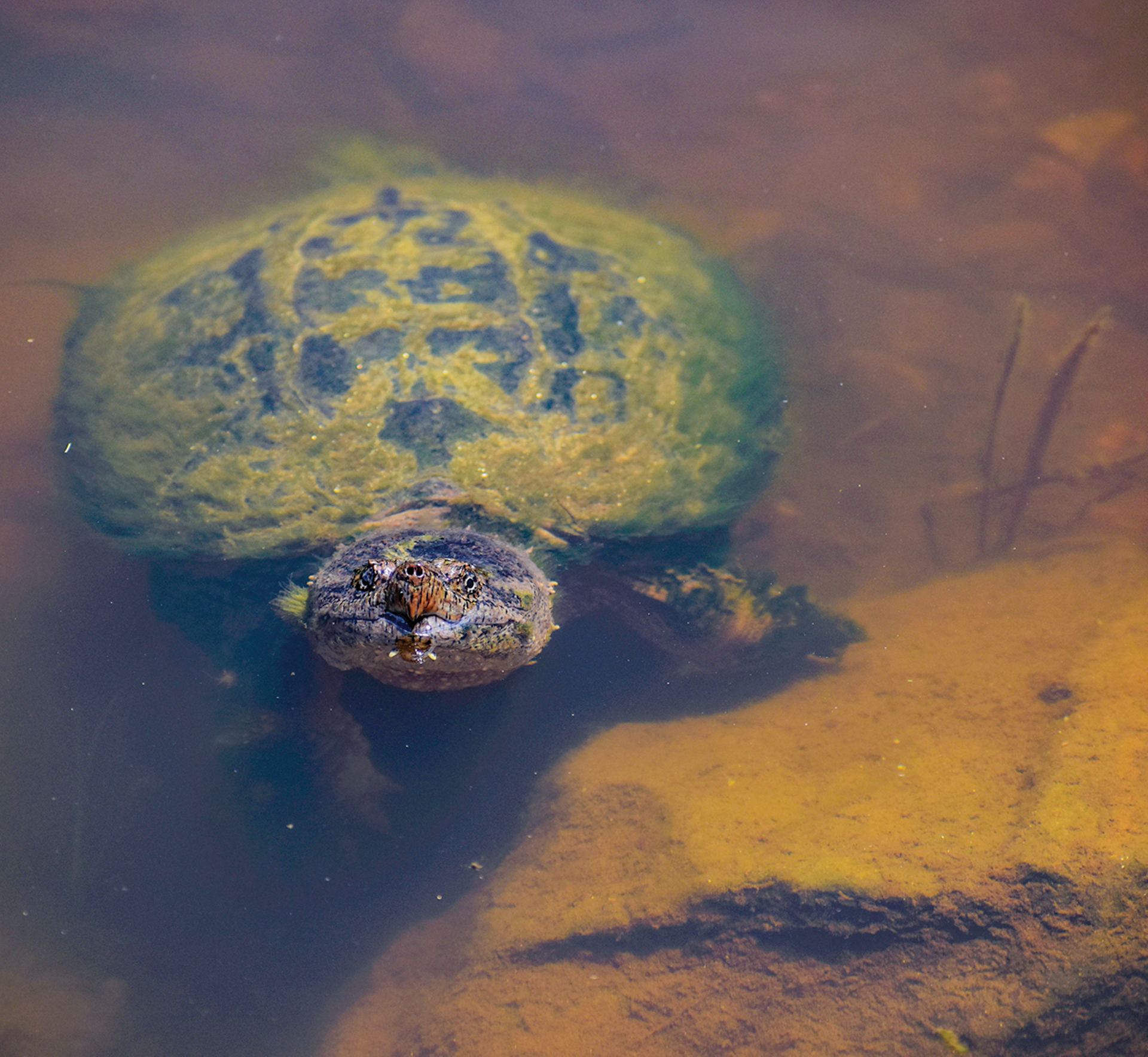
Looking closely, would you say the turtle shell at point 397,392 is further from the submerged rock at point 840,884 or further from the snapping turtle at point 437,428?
the submerged rock at point 840,884

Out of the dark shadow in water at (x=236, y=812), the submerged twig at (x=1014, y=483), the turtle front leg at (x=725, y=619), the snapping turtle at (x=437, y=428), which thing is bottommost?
the dark shadow in water at (x=236, y=812)

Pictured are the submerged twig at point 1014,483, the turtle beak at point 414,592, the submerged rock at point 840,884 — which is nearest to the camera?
the turtle beak at point 414,592

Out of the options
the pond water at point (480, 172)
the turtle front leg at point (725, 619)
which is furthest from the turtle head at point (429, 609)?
the turtle front leg at point (725, 619)

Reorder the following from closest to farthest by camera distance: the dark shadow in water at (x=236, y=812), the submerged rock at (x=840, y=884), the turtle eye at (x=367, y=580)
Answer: the turtle eye at (x=367, y=580), the submerged rock at (x=840, y=884), the dark shadow in water at (x=236, y=812)

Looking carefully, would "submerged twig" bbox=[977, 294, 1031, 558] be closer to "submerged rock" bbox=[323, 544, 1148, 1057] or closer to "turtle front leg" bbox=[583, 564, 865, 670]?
"submerged rock" bbox=[323, 544, 1148, 1057]

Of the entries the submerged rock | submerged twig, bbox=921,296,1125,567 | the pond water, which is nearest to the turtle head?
the pond water

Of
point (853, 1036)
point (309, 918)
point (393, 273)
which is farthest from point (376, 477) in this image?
point (853, 1036)

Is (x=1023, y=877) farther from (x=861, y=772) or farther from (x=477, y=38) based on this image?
(x=477, y=38)
